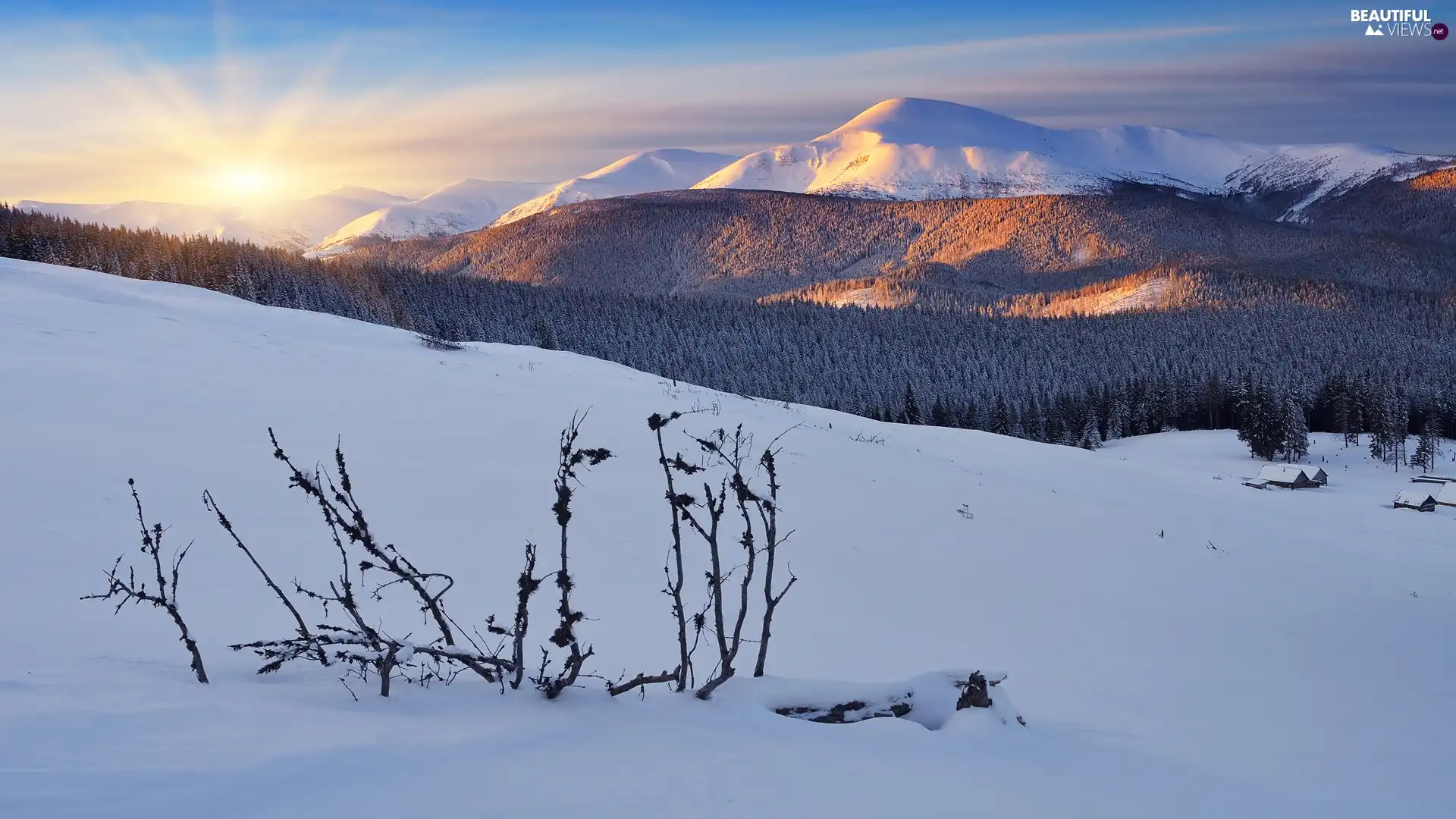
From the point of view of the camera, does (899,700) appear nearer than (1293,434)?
Yes

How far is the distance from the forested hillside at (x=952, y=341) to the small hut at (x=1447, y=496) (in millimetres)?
14542

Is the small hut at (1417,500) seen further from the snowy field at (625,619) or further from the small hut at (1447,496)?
the snowy field at (625,619)

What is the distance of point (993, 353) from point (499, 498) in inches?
5145

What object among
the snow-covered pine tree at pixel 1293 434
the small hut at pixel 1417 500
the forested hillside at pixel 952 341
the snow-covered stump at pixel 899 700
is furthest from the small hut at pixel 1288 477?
the snow-covered stump at pixel 899 700

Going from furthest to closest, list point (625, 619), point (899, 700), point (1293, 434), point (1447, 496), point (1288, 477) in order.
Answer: point (1293, 434) < point (1288, 477) < point (1447, 496) < point (625, 619) < point (899, 700)

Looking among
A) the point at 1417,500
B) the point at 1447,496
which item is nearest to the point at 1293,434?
the point at 1447,496

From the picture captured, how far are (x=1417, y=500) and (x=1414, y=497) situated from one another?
1.50 ft

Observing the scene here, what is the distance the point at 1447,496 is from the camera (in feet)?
150

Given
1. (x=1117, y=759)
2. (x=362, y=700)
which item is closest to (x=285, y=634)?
(x=362, y=700)

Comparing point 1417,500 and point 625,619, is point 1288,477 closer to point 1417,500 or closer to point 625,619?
point 1417,500

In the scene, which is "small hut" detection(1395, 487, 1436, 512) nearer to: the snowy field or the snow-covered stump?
the snowy field

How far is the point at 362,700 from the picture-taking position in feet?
13.2

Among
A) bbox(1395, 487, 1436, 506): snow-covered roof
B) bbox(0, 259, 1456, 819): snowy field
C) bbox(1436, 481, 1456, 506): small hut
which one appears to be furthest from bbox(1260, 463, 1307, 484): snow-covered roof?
bbox(0, 259, 1456, 819): snowy field

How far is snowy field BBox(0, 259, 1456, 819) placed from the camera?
11.2 feet
